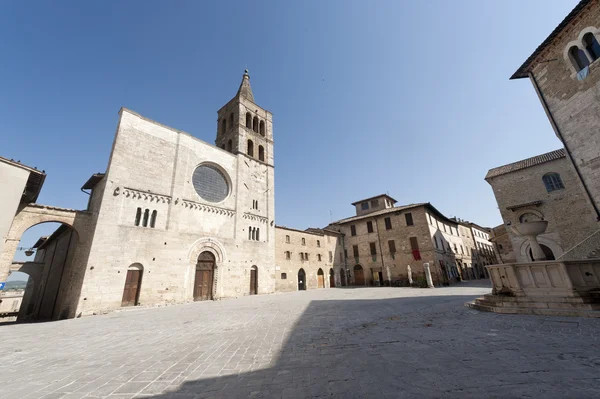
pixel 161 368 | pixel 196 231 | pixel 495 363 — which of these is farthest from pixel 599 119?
pixel 196 231

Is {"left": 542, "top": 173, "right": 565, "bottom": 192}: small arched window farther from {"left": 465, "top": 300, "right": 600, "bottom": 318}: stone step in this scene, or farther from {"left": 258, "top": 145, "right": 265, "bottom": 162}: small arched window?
{"left": 258, "top": 145, "right": 265, "bottom": 162}: small arched window

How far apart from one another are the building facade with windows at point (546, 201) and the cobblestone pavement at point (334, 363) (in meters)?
13.0

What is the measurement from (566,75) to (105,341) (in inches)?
776

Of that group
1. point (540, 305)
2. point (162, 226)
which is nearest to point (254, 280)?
point (162, 226)

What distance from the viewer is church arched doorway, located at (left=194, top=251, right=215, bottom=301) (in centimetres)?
1830

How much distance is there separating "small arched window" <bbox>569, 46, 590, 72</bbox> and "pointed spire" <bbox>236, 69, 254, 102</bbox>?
85.6ft

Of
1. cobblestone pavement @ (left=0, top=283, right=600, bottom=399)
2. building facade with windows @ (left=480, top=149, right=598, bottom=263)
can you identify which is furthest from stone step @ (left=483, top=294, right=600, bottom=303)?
building facade with windows @ (left=480, top=149, right=598, bottom=263)

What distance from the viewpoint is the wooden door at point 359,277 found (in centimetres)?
2948

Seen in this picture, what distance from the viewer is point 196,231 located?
19047 mm

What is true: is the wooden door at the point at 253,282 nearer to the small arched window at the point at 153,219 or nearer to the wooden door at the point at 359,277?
the small arched window at the point at 153,219

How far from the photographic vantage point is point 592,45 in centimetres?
966

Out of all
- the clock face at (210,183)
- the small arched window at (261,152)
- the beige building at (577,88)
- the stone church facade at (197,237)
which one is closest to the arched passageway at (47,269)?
the stone church facade at (197,237)

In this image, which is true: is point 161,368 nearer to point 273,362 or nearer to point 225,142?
point 273,362

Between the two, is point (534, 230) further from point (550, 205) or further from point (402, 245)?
point (402, 245)
